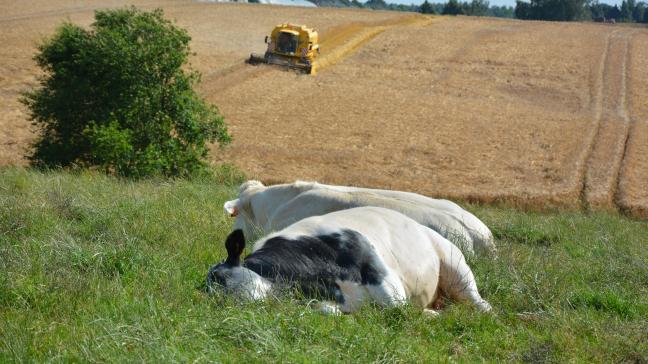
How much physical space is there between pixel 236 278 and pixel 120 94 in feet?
49.7

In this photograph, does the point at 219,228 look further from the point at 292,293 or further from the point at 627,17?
the point at 627,17

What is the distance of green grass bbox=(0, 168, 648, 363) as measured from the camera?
16.5 ft

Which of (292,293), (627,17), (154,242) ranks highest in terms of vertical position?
(292,293)

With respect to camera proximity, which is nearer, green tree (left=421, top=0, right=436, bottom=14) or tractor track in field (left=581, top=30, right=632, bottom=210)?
tractor track in field (left=581, top=30, right=632, bottom=210)

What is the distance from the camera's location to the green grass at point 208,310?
5.02 meters

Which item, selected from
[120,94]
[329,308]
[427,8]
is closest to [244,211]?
[329,308]

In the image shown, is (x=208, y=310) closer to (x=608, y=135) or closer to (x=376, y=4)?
(x=608, y=135)

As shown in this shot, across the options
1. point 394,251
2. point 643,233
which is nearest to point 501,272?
point 394,251

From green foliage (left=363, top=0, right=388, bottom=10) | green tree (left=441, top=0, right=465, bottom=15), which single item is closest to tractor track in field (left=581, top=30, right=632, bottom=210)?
green tree (left=441, top=0, right=465, bottom=15)

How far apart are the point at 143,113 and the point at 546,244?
1107 cm

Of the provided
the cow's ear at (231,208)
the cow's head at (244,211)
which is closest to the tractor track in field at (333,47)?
the cow's head at (244,211)

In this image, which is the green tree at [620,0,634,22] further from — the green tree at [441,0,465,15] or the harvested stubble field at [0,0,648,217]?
the harvested stubble field at [0,0,648,217]

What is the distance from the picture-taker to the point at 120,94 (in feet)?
66.9

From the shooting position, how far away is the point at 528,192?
25.2m
